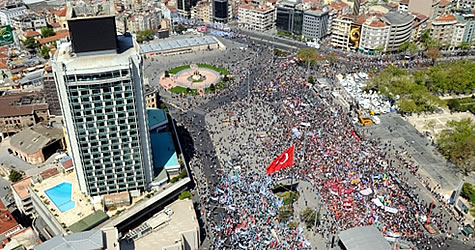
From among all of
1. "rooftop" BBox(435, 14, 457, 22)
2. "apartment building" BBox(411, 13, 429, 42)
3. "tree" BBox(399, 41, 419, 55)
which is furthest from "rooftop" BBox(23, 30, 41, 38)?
"rooftop" BBox(435, 14, 457, 22)

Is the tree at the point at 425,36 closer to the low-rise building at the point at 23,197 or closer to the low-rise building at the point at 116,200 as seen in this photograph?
the low-rise building at the point at 116,200

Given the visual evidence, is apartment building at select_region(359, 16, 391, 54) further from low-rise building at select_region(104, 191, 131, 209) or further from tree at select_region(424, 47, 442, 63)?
low-rise building at select_region(104, 191, 131, 209)

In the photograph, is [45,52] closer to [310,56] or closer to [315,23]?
[310,56]

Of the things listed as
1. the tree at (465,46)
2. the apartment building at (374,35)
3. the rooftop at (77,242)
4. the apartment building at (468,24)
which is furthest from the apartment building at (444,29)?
the rooftop at (77,242)

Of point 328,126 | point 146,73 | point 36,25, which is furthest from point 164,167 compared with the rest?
point 36,25

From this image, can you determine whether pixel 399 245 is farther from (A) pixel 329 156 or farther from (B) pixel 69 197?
(B) pixel 69 197

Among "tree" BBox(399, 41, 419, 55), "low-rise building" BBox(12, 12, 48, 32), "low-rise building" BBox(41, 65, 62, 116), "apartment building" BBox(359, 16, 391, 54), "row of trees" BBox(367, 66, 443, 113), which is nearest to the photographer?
"low-rise building" BBox(41, 65, 62, 116)
